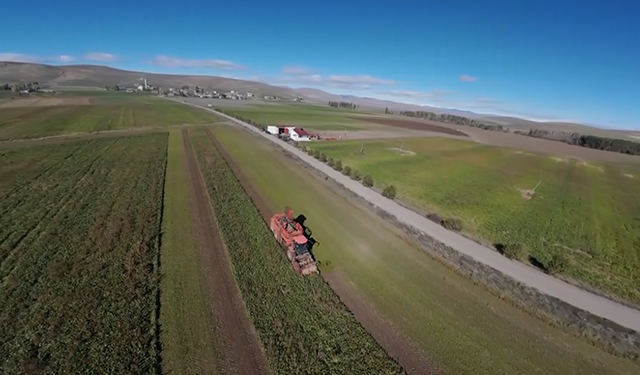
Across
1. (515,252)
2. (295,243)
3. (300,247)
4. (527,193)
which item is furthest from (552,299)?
(527,193)

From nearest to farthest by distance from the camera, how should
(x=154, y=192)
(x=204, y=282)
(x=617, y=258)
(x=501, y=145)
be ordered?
1. (x=204, y=282)
2. (x=617, y=258)
3. (x=154, y=192)
4. (x=501, y=145)

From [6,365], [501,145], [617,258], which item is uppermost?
[501,145]

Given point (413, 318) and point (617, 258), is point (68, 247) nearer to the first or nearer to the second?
point (413, 318)

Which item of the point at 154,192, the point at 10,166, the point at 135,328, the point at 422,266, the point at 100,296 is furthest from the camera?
the point at 10,166

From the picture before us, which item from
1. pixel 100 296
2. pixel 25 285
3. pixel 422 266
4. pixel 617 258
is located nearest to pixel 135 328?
pixel 100 296

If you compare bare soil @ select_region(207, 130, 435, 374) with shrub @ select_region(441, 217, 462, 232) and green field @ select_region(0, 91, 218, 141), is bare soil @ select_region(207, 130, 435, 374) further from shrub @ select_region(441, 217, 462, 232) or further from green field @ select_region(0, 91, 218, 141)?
green field @ select_region(0, 91, 218, 141)

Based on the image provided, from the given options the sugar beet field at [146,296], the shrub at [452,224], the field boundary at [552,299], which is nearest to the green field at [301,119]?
the shrub at [452,224]

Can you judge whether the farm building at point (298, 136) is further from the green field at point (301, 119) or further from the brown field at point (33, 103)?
the brown field at point (33, 103)
